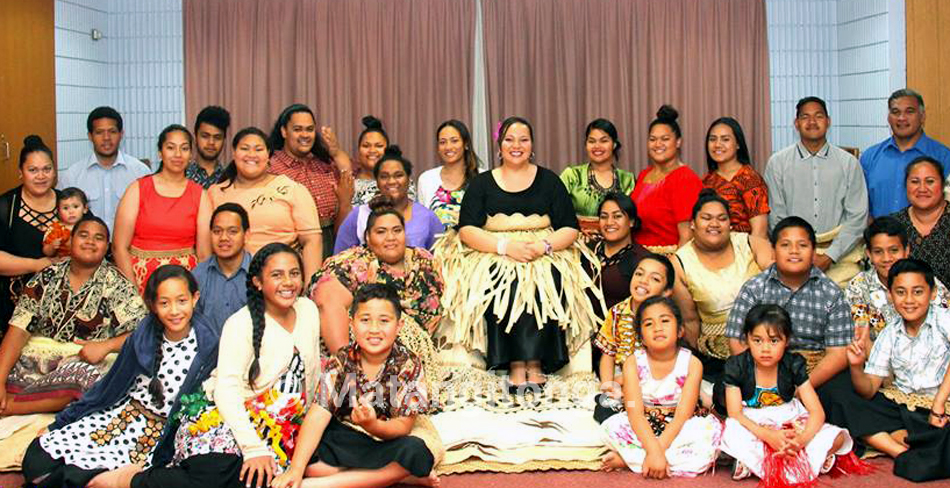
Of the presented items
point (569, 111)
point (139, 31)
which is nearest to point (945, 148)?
point (569, 111)

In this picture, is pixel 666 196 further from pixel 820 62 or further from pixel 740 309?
Result: pixel 820 62

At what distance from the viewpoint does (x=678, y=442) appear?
3.99m

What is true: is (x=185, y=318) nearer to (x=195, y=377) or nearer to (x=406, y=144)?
(x=195, y=377)

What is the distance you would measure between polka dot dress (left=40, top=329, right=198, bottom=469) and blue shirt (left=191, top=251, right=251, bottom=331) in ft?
1.49

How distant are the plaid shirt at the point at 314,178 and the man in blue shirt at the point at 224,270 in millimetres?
984

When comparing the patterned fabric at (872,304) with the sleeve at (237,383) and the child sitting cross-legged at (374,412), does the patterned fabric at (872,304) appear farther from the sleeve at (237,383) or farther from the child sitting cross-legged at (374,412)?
the sleeve at (237,383)

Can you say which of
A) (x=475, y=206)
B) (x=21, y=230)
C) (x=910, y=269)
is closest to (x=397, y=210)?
(x=475, y=206)

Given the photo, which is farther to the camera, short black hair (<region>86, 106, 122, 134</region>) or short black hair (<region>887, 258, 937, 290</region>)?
short black hair (<region>86, 106, 122, 134</region>)

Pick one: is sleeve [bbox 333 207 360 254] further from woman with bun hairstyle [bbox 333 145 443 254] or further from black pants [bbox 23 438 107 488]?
black pants [bbox 23 438 107 488]

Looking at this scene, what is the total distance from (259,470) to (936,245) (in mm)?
3051

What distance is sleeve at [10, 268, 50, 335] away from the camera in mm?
4680

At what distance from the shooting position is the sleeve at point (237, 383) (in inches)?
146

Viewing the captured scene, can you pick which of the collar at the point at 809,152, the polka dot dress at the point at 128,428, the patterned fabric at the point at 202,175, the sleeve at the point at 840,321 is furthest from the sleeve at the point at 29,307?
the collar at the point at 809,152

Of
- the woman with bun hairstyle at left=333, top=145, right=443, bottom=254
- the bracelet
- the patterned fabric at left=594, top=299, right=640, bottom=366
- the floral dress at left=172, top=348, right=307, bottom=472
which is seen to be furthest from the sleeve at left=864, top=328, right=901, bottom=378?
the floral dress at left=172, top=348, right=307, bottom=472
